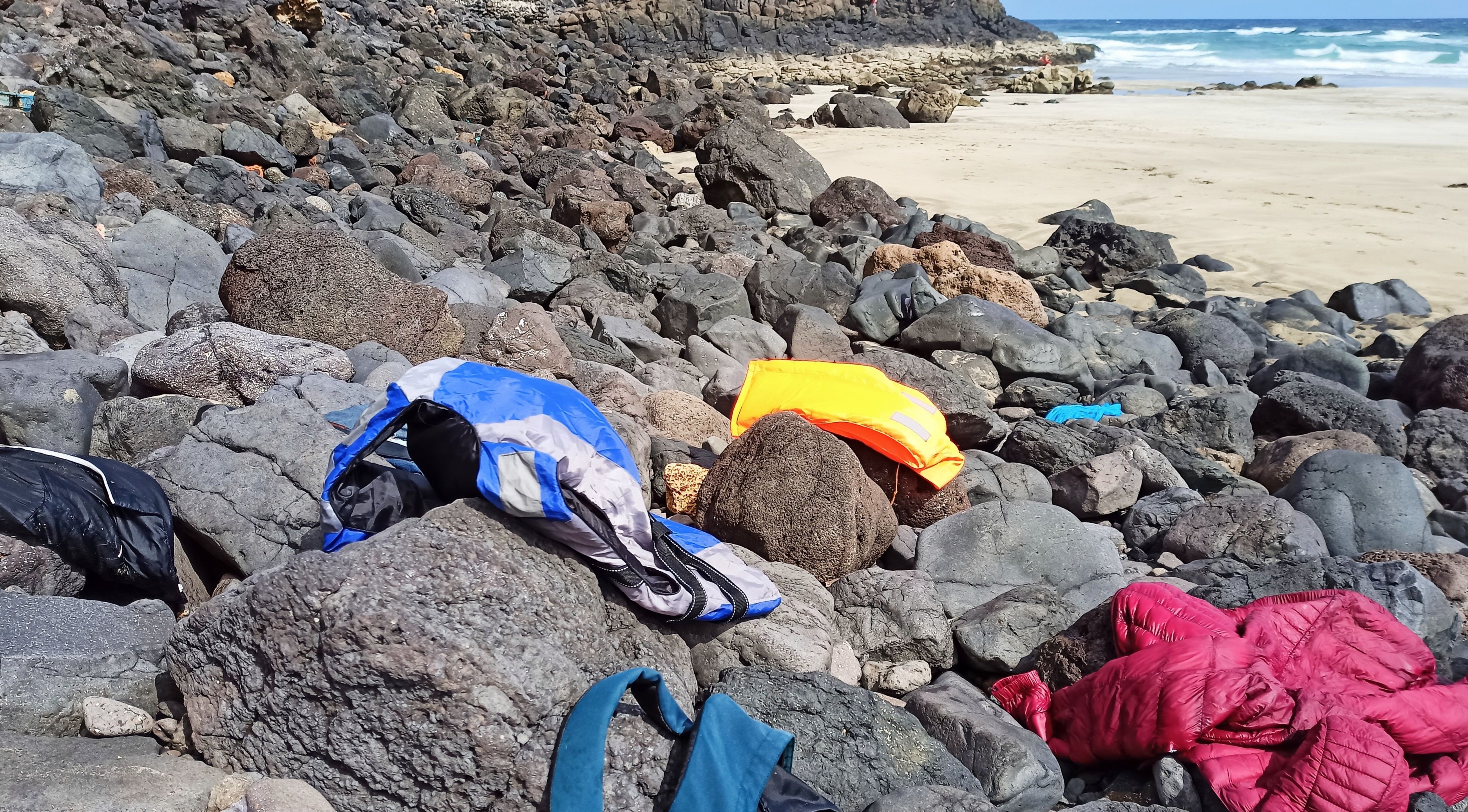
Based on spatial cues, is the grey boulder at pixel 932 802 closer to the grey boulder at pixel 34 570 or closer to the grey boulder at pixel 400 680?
the grey boulder at pixel 400 680

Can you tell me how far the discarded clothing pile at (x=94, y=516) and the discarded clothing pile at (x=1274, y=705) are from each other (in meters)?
2.72

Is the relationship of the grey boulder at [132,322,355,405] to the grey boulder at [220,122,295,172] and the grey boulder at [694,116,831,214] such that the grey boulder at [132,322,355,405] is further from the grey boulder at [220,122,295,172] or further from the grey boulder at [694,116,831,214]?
the grey boulder at [694,116,831,214]

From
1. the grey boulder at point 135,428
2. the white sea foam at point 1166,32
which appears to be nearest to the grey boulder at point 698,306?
the grey boulder at point 135,428

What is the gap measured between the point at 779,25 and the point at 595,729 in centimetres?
4146

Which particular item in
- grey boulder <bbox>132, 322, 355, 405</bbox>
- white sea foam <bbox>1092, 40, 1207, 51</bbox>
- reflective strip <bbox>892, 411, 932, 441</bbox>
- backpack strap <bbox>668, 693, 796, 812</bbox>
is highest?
white sea foam <bbox>1092, 40, 1207, 51</bbox>

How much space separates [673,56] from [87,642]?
111ft

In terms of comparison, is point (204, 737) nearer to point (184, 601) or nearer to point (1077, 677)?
point (184, 601)

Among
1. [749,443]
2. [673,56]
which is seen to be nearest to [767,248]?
[749,443]

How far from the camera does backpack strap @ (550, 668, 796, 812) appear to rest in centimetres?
211

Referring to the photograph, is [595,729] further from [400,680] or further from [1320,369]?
[1320,369]

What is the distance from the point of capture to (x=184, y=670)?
2.34 meters

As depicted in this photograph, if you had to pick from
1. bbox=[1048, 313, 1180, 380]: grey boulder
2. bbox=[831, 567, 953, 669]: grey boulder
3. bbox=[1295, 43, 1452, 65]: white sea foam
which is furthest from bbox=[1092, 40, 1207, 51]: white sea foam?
bbox=[831, 567, 953, 669]: grey boulder

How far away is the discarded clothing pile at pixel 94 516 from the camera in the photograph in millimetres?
2734

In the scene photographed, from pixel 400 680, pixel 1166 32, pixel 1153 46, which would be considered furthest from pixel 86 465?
pixel 1166 32
